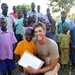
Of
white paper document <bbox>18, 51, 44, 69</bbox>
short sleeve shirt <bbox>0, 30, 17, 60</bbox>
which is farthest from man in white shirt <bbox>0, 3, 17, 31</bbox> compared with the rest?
white paper document <bbox>18, 51, 44, 69</bbox>

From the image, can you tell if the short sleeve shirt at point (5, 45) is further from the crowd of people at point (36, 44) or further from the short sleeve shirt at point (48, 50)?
the short sleeve shirt at point (48, 50)

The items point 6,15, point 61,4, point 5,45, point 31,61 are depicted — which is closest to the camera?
point 31,61

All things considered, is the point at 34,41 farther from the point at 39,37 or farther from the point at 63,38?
the point at 63,38

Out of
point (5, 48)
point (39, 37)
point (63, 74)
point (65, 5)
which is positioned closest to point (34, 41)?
point (39, 37)

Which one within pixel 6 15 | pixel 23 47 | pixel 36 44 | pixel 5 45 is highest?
pixel 6 15

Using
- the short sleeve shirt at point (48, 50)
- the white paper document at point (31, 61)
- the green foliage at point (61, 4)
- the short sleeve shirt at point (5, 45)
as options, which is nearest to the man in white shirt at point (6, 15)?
the short sleeve shirt at point (5, 45)

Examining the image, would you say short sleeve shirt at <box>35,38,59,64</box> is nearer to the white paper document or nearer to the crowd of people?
the crowd of people

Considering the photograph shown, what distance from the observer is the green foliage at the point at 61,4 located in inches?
550

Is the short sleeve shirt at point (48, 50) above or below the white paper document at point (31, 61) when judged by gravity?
above

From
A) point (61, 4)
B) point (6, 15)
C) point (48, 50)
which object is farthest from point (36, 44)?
point (61, 4)

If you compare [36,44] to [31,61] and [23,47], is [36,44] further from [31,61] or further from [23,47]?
[23,47]

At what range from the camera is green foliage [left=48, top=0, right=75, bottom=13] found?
14.0 m

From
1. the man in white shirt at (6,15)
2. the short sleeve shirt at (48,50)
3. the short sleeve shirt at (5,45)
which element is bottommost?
the short sleeve shirt at (5,45)

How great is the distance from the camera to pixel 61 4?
14281 millimetres
